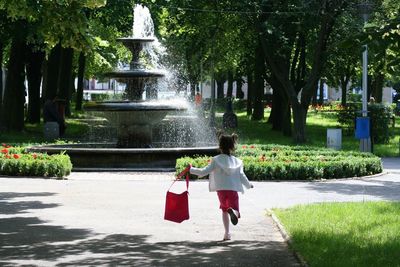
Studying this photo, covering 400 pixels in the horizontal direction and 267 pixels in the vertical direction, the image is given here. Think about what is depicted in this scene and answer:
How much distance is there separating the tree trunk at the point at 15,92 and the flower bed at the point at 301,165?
1420 centimetres

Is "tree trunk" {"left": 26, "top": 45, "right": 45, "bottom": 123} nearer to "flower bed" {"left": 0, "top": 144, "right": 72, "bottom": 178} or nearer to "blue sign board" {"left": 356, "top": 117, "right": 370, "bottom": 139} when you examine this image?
"blue sign board" {"left": 356, "top": 117, "right": 370, "bottom": 139}

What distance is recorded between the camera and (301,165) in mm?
18031

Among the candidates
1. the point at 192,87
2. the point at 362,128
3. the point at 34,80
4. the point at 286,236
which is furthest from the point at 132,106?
the point at 192,87

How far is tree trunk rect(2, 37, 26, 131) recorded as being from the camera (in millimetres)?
32625

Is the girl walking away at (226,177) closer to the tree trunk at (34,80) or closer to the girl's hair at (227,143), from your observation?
the girl's hair at (227,143)

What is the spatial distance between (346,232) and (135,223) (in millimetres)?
2769

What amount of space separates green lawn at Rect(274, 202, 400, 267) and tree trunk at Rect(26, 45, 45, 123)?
85.2 ft

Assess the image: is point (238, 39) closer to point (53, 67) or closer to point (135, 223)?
point (53, 67)

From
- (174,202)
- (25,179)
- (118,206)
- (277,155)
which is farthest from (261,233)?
(277,155)

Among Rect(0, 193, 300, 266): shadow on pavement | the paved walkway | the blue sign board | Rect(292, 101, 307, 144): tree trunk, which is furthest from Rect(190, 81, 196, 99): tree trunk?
Rect(0, 193, 300, 266): shadow on pavement

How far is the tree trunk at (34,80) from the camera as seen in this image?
37175mm

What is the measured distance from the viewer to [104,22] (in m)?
37.3

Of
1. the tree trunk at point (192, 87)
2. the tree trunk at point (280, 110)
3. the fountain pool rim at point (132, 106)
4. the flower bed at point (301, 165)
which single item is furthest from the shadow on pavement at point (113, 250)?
the tree trunk at point (192, 87)

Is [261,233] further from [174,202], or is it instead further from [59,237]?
[59,237]
